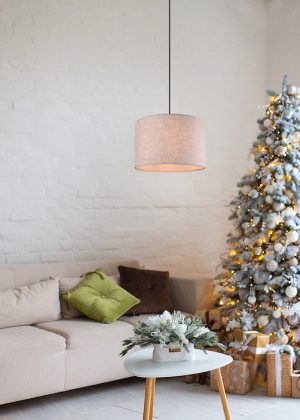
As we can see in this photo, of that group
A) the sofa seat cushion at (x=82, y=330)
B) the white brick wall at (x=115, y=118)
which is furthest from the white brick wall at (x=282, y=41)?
the sofa seat cushion at (x=82, y=330)

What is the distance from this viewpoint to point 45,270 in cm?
394

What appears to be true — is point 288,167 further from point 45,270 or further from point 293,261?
point 45,270

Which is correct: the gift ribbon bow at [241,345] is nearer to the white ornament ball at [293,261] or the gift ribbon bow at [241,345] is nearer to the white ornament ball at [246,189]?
the white ornament ball at [293,261]

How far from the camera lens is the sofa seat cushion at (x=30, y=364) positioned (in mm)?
3057

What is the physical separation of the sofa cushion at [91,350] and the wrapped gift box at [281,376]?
0.91 metres

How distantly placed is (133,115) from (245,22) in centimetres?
160

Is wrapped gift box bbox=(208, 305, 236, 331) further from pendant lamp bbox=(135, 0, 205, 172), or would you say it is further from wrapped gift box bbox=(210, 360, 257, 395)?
pendant lamp bbox=(135, 0, 205, 172)

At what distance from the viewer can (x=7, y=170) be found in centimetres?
413

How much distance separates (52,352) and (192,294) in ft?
4.05

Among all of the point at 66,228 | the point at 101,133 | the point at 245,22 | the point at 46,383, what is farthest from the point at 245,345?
the point at 245,22

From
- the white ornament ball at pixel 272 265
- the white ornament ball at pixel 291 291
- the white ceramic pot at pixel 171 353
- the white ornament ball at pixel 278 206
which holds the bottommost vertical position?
the white ceramic pot at pixel 171 353

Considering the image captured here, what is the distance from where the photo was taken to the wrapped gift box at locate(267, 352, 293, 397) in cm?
346

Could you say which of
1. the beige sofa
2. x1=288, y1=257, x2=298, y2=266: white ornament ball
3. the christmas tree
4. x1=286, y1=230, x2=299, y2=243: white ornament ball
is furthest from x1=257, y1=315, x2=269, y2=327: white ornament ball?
the beige sofa

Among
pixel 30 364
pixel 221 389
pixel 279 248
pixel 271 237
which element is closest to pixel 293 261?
pixel 279 248
